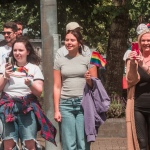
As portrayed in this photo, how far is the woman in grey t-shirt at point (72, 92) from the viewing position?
7.14 meters

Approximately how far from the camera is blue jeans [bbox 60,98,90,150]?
7145 mm

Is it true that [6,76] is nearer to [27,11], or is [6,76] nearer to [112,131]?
[112,131]

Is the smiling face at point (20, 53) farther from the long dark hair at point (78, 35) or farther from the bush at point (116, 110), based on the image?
the bush at point (116, 110)

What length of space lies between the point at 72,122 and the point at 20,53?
3.32 ft

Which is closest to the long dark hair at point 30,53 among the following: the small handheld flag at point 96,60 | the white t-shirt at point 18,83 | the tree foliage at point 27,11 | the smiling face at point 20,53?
the smiling face at point 20,53

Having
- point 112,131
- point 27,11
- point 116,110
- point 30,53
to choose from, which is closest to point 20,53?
point 30,53

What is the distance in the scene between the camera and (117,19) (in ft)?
46.4

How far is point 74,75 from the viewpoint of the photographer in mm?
7145

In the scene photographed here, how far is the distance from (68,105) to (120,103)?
5.17 m

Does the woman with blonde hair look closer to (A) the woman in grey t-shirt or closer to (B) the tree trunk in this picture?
(A) the woman in grey t-shirt

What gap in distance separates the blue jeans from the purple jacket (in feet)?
0.24

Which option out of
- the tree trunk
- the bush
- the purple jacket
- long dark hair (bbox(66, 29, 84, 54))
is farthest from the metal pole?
the tree trunk

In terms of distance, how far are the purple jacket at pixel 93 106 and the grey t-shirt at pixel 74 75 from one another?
9 centimetres

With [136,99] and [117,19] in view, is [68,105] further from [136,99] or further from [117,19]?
[117,19]
